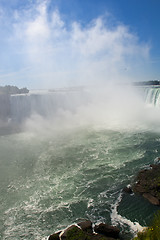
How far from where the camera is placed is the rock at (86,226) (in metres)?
6.15

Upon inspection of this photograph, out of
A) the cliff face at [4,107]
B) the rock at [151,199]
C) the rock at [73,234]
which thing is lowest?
the rock at [73,234]

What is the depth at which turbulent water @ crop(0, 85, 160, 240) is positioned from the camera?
22.5 feet

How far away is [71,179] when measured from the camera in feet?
32.3

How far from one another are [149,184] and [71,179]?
402cm

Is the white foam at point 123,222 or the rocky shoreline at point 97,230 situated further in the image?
the white foam at point 123,222

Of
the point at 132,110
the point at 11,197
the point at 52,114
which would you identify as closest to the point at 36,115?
the point at 52,114

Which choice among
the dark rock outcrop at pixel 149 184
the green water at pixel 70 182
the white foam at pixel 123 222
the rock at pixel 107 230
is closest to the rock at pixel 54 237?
the green water at pixel 70 182

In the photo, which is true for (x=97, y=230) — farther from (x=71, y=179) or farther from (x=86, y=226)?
(x=71, y=179)

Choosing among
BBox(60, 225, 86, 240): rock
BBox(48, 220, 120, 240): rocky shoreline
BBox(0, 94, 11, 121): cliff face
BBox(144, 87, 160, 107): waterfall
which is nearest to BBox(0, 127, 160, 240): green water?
BBox(48, 220, 120, 240): rocky shoreline

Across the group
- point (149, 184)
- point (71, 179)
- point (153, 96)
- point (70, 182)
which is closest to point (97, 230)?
point (70, 182)

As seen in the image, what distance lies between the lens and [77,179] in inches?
385

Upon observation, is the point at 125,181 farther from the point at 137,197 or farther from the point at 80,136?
the point at 80,136

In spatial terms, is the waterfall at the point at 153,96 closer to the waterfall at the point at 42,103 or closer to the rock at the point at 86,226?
A: the waterfall at the point at 42,103

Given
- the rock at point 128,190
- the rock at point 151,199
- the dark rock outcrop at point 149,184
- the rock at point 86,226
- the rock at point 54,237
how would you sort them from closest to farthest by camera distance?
the rock at point 54,237
the rock at point 86,226
the rock at point 151,199
the dark rock outcrop at point 149,184
the rock at point 128,190
